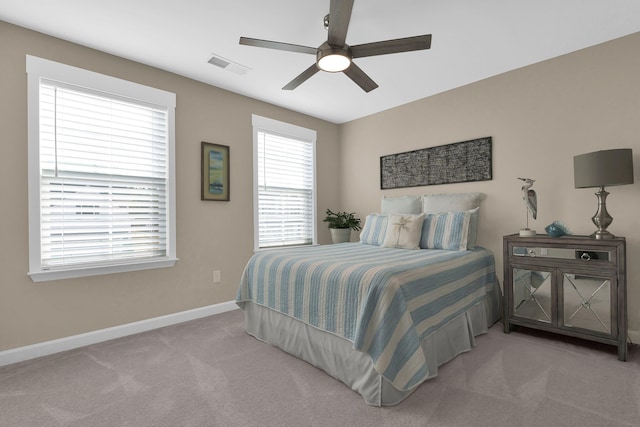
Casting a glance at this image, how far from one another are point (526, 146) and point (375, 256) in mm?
1986

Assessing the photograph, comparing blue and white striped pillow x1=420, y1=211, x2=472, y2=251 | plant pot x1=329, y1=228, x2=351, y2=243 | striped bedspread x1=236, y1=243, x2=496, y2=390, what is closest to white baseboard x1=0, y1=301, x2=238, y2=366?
striped bedspread x1=236, y1=243, x2=496, y2=390

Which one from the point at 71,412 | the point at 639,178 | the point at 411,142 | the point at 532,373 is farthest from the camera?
the point at 411,142

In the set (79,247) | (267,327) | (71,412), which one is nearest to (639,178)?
(267,327)

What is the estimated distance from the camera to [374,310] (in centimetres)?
185

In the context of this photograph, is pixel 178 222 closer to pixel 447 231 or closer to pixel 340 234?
pixel 340 234

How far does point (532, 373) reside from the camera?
2.11 metres

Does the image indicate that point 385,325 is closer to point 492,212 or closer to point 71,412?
point 71,412

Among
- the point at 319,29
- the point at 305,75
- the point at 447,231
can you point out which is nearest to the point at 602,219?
the point at 447,231

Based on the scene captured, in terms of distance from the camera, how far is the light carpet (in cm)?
168

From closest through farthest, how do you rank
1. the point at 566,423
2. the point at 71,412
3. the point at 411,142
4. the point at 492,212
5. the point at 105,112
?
the point at 566,423 < the point at 71,412 < the point at 105,112 < the point at 492,212 < the point at 411,142

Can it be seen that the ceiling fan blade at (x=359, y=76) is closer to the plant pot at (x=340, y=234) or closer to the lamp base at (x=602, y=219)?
the lamp base at (x=602, y=219)

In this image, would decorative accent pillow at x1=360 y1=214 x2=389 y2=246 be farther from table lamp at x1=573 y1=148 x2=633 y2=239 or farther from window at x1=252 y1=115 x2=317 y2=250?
table lamp at x1=573 y1=148 x2=633 y2=239

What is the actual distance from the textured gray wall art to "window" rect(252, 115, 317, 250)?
43.6 inches

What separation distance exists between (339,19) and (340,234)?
3034mm
